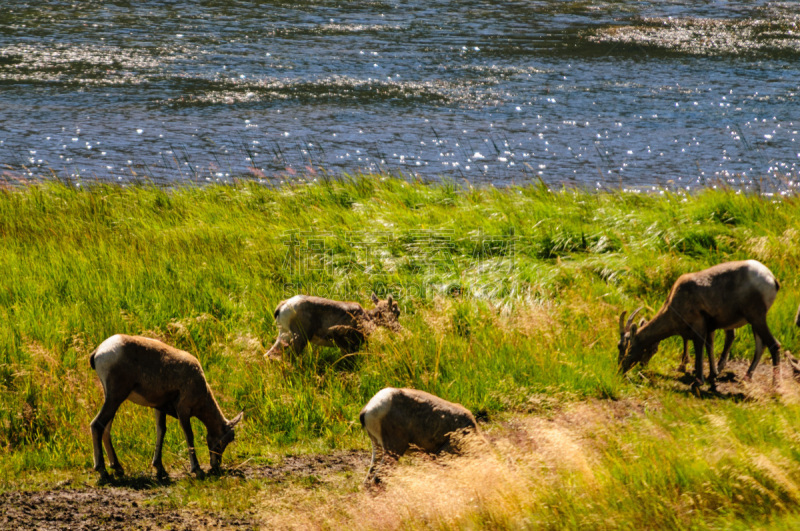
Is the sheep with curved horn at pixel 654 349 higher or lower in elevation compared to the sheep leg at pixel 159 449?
higher

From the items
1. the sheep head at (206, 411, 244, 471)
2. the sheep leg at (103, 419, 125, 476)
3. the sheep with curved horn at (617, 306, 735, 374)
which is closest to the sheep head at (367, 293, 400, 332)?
the sheep with curved horn at (617, 306, 735, 374)

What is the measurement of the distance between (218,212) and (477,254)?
15.5 ft

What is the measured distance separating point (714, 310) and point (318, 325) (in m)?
3.94

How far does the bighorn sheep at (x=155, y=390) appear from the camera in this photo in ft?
21.2

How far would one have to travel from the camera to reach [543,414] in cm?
791

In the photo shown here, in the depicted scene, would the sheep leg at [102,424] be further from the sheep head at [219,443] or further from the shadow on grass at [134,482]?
the sheep head at [219,443]

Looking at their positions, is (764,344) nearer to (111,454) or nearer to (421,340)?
(421,340)

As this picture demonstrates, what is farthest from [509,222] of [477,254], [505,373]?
[505,373]

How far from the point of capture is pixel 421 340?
9.05 m

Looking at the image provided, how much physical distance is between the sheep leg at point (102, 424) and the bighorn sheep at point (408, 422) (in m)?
1.95

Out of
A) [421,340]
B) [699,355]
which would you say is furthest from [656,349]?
[421,340]

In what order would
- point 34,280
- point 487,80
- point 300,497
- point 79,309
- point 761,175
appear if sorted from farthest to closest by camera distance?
point 487,80
point 761,175
point 34,280
point 79,309
point 300,497

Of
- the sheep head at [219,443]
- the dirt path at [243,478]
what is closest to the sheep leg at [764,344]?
the dirt path at [243,478]

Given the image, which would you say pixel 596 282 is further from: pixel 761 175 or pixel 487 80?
pixel 487 80
